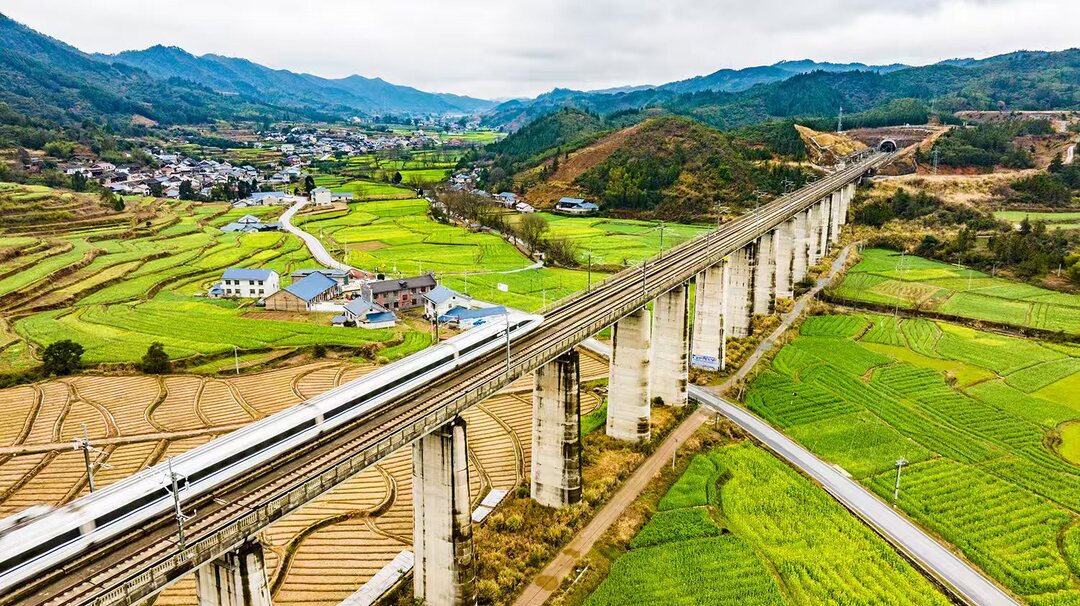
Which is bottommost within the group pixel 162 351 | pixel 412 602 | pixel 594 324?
pixel 412 602

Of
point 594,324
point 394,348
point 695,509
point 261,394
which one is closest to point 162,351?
point 261,394

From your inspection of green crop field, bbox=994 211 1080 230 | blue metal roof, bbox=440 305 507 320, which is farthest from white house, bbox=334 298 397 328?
green crop field, bbox=994 211 1080 230

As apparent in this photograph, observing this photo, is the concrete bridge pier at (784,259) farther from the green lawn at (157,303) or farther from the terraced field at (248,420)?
the green lawn at (157,303)

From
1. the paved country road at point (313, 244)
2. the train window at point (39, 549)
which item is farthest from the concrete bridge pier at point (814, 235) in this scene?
the train window at point (39, 549)

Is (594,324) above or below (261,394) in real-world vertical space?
above

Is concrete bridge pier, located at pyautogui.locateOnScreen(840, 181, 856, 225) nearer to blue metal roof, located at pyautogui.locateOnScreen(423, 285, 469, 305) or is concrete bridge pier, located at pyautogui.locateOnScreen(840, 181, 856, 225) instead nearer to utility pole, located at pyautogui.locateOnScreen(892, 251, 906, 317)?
utility pole, located at pyautogui.locateOnScreen(892, 251, 906, 317)

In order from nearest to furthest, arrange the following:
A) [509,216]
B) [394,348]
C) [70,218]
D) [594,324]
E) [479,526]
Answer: [479,526] → [594,324] → [394,348] → [70,218] → [509,216]

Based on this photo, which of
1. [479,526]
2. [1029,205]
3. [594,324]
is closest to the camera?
[479,526]

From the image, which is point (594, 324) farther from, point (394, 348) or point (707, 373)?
point (394, 348)
